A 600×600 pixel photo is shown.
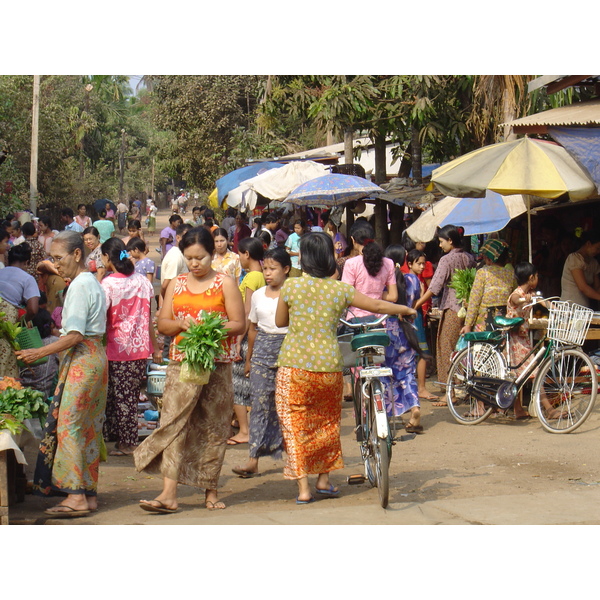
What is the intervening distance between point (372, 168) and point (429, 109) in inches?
259

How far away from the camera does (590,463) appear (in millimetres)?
7297

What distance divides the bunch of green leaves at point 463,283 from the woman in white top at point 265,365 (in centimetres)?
322

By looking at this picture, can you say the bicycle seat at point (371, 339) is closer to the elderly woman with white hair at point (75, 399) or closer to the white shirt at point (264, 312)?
the white shirt at point (264, 312)

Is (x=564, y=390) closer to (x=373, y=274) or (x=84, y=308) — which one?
(x=373, y=274)

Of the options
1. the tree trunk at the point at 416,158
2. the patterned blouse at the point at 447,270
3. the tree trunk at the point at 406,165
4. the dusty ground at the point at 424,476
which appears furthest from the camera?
the tree trunk at the point at 406,165

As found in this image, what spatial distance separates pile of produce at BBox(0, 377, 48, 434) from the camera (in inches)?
219

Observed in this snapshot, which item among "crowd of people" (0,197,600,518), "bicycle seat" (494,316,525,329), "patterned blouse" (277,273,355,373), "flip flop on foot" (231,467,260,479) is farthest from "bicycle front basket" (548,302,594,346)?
"flip flop on foot" (231,467,260,479)

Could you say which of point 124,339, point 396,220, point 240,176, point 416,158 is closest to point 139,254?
point 124,339

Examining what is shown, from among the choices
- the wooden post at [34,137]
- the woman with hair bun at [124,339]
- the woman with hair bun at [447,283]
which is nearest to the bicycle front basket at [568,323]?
the woman with hair bun at [447,283]

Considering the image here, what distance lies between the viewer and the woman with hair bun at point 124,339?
25.6 ft

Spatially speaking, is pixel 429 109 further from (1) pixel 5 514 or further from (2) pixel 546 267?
(1) pixel 5 514

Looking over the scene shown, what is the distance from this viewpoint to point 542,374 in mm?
8398

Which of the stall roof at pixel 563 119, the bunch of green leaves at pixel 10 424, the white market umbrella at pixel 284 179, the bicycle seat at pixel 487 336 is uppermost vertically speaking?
the stall roof at pixel 563 119

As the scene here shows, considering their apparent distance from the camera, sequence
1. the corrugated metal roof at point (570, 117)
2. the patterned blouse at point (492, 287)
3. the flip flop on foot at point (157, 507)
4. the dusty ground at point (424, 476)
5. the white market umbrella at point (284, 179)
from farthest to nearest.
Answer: the white market umbrella at point (284, 179) → the corrugated metal roof at point (570, 117) → the patterned blouse at point (492, 287) → the dusty ground at point (424, 476) → the flip flop on foot at point (157, 507)
